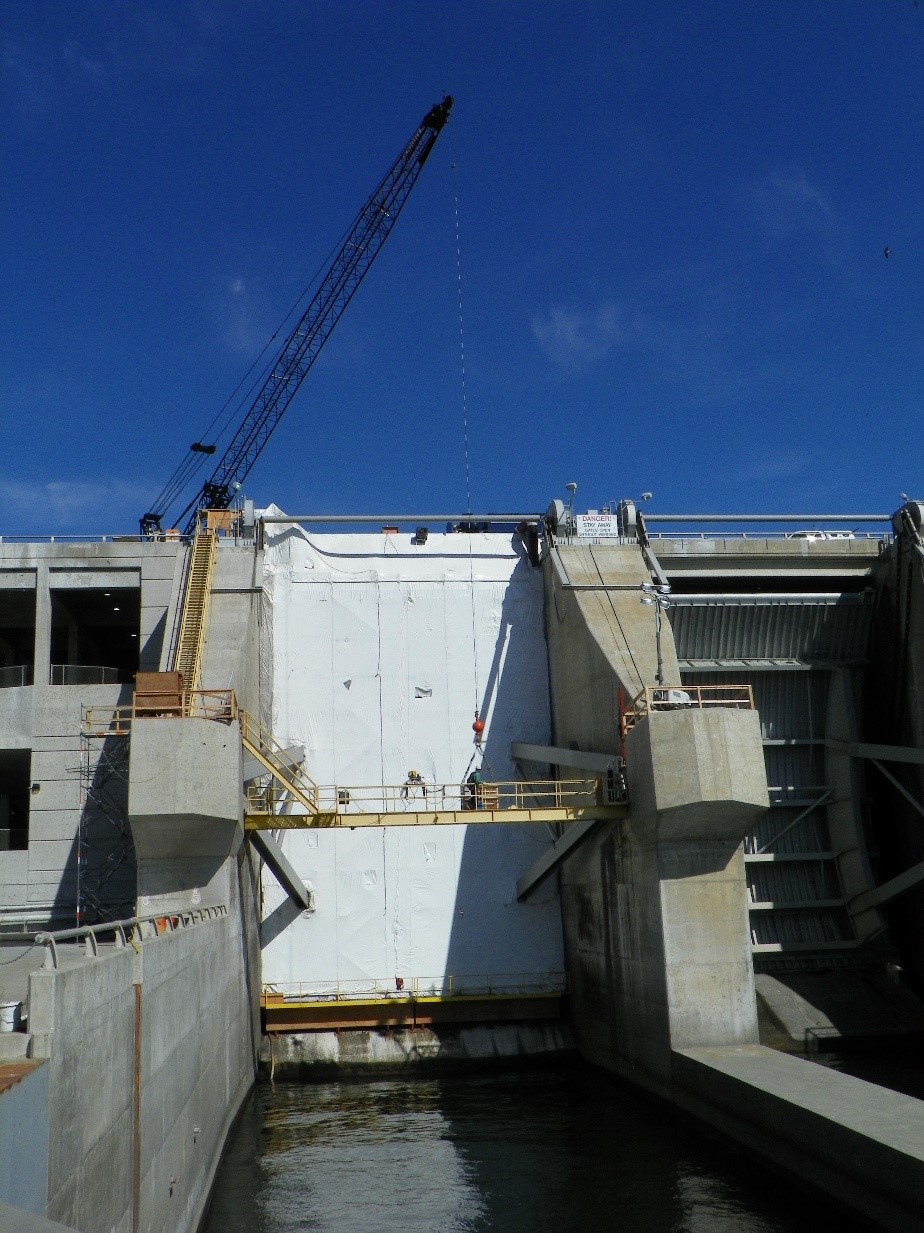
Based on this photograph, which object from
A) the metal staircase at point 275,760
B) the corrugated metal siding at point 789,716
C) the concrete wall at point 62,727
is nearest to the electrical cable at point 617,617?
the corrugated metal siding at point 789,716

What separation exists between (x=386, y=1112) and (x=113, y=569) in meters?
17.3

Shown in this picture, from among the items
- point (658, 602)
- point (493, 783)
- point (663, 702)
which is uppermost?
point (658, 602)

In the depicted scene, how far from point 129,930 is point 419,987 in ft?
56.7

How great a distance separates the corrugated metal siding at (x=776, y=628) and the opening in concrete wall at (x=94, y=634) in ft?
55.6

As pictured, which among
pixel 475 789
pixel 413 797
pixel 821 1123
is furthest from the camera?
pixel 475 789

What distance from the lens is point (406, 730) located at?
33.2 metres

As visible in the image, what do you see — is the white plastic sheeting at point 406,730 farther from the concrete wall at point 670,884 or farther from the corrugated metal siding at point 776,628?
the corrugated metal siding at point 776,628

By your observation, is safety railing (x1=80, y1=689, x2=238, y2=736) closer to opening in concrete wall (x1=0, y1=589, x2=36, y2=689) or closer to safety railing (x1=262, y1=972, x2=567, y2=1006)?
opening in concrete wall (x1=0, y1=589, x2=36, y2=689)

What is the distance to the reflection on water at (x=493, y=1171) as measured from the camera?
17.1m

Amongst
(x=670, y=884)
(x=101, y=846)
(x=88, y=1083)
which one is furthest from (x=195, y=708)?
(x=88, y=1083)

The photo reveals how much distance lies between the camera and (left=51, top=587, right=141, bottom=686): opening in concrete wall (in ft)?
106

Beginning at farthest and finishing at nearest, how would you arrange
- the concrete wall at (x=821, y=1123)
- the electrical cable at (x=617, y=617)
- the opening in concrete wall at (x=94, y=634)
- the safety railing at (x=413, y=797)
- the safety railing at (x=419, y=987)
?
the opening in concrete wall at (x=94, y=634), the safety railing at (x=419, y=987), the safety railing at (x=413, y=797), the electrical cable at (x=617, y=617), the concrete wall at (x=821, y=1123)

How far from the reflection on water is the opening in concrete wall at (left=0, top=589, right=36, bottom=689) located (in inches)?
580

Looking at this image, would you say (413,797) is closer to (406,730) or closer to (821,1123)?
(406,730)
